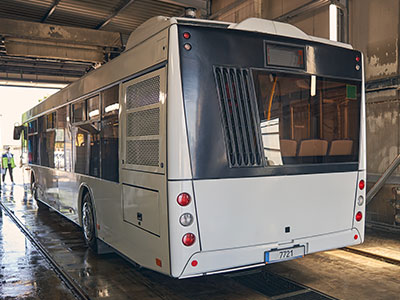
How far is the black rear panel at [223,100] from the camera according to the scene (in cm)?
423

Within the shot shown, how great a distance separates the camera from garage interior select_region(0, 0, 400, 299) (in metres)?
5.57

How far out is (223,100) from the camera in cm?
440

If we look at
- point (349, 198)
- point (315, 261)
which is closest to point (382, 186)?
point (315, 261)

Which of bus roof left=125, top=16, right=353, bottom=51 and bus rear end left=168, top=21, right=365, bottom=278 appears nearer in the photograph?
bus rear end left=168, top=21, right=365, bottom=278

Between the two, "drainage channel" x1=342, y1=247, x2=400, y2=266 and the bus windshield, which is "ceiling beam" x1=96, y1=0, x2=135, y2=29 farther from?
"drainage channel" x1=342, y1=247, x2=400, y2=266

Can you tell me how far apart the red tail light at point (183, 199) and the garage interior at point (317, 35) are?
1.38 m

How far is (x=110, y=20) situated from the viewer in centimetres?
1412

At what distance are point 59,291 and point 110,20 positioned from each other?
10.7 meters

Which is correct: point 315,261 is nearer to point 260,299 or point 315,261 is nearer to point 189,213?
point 260,299

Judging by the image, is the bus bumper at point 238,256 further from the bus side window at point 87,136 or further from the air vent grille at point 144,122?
the bus side window at point 87,136

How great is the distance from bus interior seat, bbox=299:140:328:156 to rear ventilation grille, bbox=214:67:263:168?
25.0 inches

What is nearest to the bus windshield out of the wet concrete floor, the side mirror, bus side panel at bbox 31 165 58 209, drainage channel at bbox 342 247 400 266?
drainage channel at bbox 342 247 400 266

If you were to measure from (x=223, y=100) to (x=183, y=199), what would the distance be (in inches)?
42.0

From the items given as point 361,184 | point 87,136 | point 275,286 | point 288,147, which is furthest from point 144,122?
point 361,184
